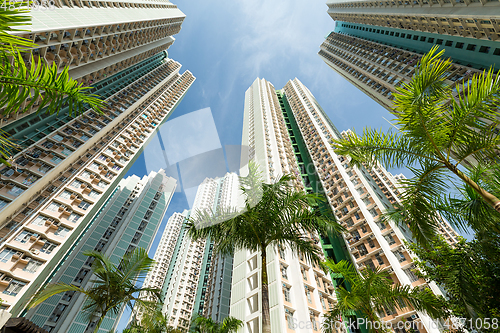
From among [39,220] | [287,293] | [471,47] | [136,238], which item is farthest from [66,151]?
[471,47]

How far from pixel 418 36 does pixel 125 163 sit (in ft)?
194

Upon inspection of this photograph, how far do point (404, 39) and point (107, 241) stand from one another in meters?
75.0

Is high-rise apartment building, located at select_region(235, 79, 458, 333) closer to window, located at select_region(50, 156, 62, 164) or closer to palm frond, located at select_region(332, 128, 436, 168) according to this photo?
palm frond, located at select_region(332, 128, 436, 168)

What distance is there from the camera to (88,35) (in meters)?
29.8

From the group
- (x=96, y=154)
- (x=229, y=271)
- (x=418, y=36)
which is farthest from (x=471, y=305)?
(x=418, y=36)

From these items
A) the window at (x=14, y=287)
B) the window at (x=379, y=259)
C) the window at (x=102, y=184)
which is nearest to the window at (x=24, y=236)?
the window at (x=14, y=287)

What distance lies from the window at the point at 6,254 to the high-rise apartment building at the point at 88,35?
12.5 metres

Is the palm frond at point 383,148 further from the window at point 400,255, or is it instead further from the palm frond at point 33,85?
the window at point 400,255

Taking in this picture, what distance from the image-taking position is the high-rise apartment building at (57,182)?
22.2 metres

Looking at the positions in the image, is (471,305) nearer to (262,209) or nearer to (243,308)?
(262,209)

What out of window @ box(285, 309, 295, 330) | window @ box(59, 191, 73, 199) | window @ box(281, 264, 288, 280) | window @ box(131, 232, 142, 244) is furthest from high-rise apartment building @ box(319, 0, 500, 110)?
window @ box(131, 232, 142, 244)

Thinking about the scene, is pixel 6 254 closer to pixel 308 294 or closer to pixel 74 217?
pixel 74 217

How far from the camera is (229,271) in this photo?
4878 centimetres

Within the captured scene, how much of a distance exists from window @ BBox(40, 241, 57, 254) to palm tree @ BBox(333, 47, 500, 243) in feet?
105
